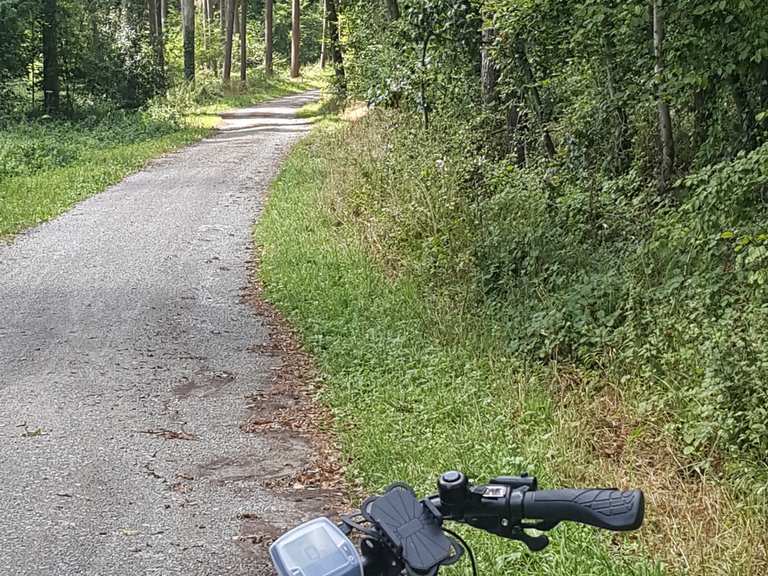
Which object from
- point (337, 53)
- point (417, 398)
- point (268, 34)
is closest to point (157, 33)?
point (337, 53)

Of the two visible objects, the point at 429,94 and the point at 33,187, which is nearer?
the point at 429,94

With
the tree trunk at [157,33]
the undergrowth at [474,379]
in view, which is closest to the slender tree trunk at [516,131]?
the undergrowth at [474,379]

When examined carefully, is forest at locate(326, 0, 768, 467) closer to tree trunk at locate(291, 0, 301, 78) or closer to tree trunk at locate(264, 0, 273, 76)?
tree trunk at locate(291, 0, 301, 78)

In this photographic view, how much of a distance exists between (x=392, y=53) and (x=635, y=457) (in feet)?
38.7

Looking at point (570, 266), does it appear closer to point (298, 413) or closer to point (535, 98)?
point (298, 413)

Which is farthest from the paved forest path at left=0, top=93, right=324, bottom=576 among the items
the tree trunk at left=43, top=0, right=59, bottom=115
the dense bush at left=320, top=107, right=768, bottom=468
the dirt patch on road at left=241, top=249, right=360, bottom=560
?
the tree trunk at left=43, top=0, right=59, bottom=115

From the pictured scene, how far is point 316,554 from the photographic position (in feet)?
4.93

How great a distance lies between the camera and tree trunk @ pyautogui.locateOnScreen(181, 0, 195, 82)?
2930cm

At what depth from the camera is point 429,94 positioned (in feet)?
44.4

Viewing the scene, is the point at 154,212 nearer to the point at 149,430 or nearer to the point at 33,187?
the point at 33,187

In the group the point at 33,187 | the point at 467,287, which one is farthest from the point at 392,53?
the point at 467,287

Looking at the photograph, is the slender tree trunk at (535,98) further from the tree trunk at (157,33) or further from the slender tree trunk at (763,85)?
the tree trunk at (157,33)

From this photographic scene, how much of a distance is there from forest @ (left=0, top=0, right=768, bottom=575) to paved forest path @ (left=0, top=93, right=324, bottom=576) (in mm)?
721

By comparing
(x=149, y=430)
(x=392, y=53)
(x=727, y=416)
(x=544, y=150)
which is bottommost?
(x=149, y=430)
